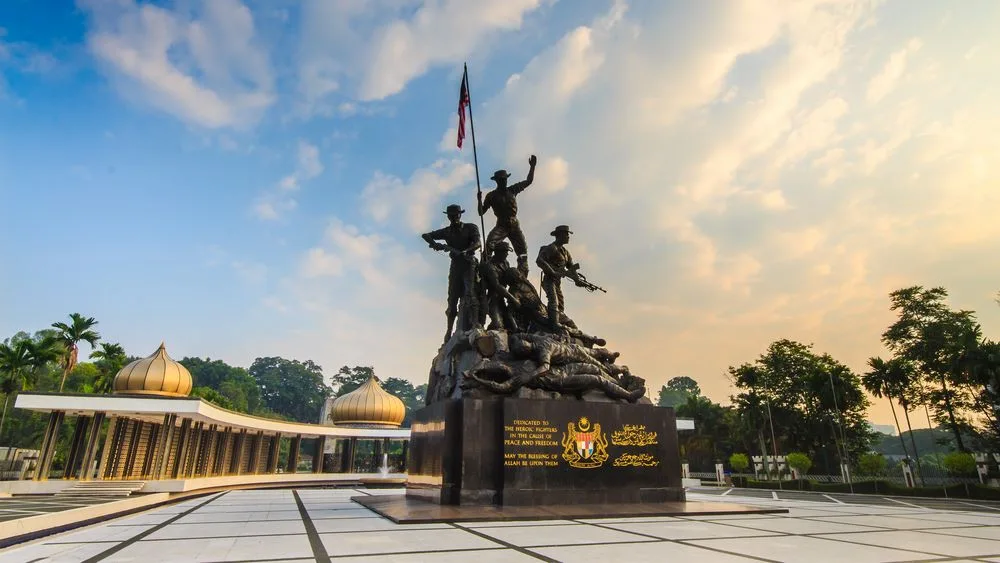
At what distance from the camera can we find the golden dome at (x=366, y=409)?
3378 cm

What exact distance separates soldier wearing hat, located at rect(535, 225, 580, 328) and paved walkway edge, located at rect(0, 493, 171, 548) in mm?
9345

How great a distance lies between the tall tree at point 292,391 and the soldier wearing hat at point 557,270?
86.5 meters

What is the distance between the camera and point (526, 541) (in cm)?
548

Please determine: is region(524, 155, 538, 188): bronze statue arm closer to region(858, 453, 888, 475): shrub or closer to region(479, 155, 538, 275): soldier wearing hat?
region(479, 155, 538, 275): soldier wearing hat

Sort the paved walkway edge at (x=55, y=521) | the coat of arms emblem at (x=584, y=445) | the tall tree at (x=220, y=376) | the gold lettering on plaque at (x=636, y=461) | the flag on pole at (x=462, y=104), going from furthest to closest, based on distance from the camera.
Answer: the tall tree at (x=220, y=376) < the flag on pole at (x=462, y=104) < the gold lettering on plaque at (x=636, y=461) < the coat of arms emblem at (x=584, y=445) < the paved walkway edge at (x=55, y=521)

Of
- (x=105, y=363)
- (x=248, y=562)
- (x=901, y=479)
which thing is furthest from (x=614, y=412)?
(x=105, y=363)

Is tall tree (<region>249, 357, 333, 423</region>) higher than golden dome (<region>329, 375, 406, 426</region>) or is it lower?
higher

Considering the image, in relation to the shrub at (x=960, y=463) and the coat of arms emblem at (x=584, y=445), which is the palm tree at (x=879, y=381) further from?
the coat of arms emblem at (x=584, y=445)

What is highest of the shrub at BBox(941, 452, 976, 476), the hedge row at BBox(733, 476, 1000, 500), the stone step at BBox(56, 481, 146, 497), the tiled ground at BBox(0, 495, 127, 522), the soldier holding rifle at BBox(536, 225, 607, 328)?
the soldier holding rifle at BBox(536, 225, 607, 328)

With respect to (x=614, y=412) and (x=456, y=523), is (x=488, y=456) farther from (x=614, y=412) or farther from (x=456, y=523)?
(x=614, y=412)

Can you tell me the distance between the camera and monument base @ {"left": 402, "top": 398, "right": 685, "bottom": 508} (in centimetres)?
894

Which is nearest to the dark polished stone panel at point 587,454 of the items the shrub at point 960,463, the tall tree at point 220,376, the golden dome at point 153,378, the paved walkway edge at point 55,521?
the paved walkway edge at point 55,521

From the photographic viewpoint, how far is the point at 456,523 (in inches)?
277

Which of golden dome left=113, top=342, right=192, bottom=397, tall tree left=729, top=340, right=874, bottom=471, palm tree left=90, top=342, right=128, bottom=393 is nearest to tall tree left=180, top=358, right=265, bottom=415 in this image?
palm tree left=90, top=342, right=128, bottom=393
